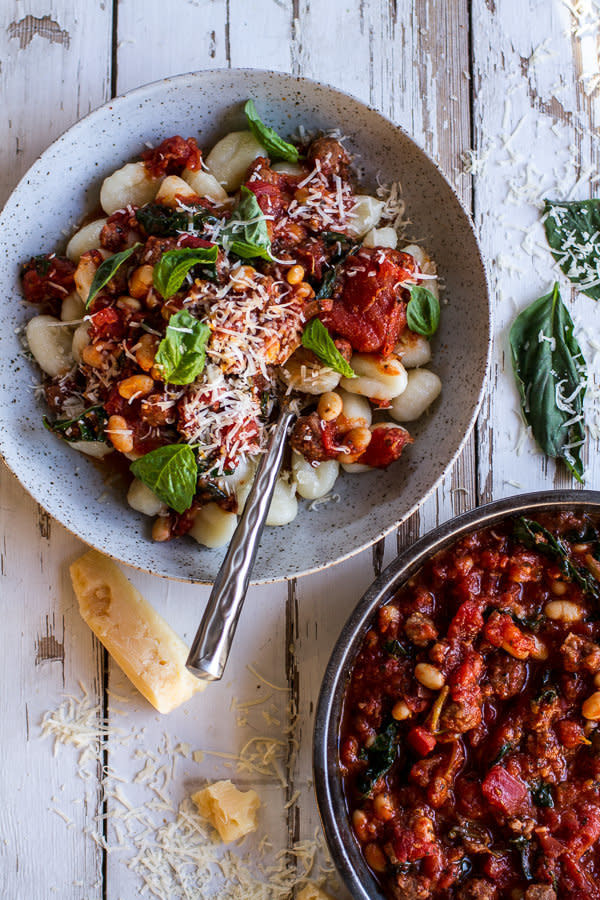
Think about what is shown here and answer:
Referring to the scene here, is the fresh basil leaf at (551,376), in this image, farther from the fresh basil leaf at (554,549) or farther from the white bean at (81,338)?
the white bean at (81,338)

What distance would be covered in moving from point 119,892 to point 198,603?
3.25 ft

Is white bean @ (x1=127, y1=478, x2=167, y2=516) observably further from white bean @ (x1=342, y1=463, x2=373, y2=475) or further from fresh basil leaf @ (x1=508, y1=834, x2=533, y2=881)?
fresh basil leaf @ (x1=508, y1=834, x2=533, y2=881)

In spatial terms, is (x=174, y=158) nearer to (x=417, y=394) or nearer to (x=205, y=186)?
(x=205, y=186)

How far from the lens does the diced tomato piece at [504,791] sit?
2359 mm

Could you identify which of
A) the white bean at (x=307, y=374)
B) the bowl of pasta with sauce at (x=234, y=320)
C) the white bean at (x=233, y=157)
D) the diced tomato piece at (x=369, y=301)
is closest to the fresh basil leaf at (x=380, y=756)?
the bowl of pasta with sauce at (x=234, y=320)

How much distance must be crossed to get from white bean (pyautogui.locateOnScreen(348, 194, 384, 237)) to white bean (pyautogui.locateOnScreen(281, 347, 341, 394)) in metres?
0.44

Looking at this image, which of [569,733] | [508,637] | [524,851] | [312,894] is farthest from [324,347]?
[312,894]

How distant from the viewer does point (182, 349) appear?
2.16m

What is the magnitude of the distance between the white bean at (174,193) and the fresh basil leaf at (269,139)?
0.91ft

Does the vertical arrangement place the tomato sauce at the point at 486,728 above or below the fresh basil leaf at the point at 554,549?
below

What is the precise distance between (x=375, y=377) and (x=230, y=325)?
0.49 metres

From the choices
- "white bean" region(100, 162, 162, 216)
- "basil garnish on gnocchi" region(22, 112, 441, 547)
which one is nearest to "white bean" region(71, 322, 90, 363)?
"basil garnish on gnocchi" region(22, 112, 441, 547)

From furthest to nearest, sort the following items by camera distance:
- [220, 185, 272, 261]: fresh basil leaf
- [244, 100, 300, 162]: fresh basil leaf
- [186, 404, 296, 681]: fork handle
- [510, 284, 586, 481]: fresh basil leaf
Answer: [510, 284, 586, 481]: fresh basil leaf → [244, 100, 300, 162]: fresh basil leaf → [220, 185, 272, 261]: fresh basil leaf → [186, 404, 296, 681]: fork handle

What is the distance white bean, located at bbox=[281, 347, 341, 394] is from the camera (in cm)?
236
